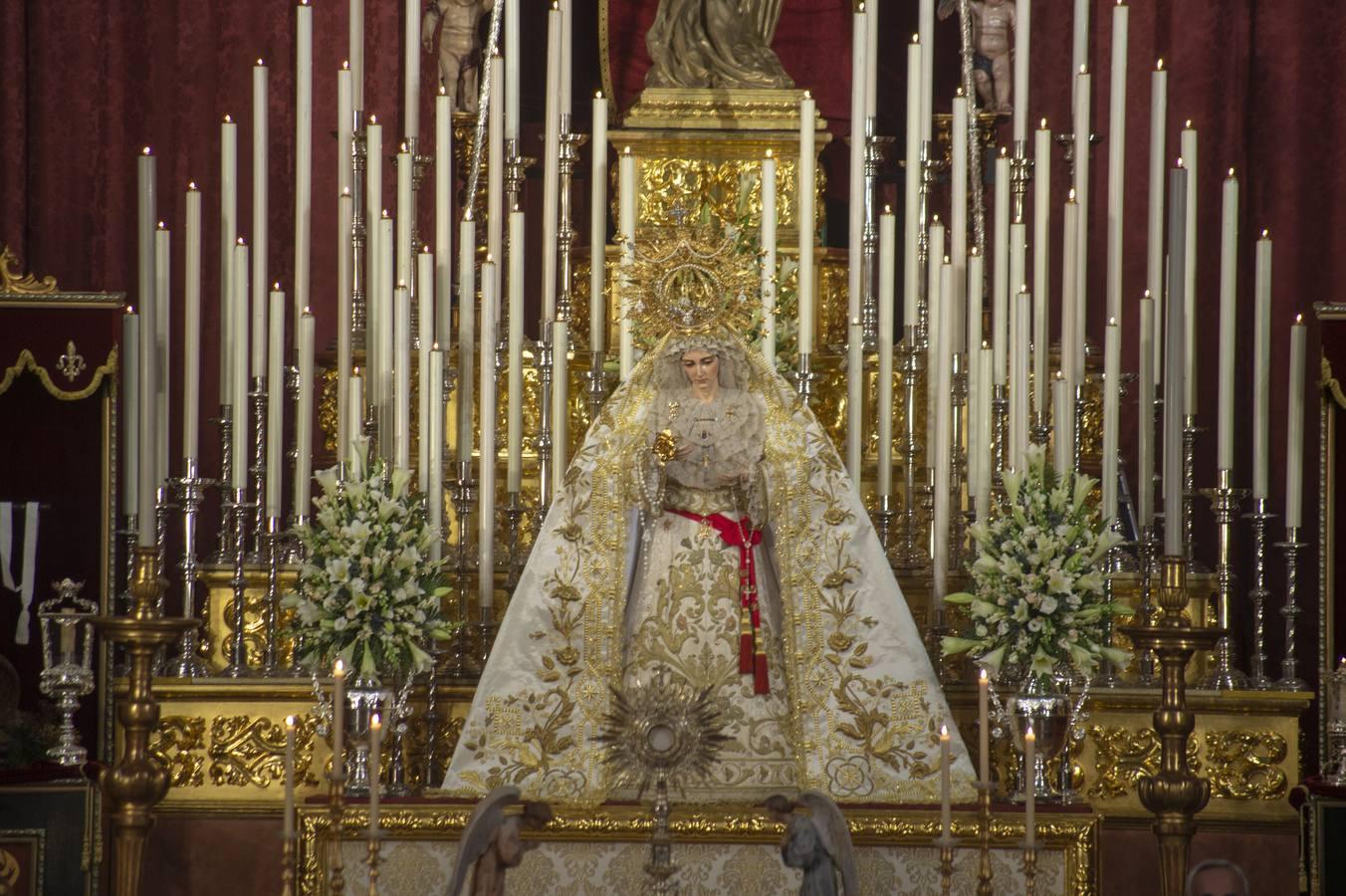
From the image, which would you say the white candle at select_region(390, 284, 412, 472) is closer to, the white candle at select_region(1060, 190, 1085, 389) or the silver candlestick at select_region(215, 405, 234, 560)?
the silver candlestick at select_region(215, 405, 234, 560)

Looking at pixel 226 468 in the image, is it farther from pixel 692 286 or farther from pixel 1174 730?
pixel 1174 730

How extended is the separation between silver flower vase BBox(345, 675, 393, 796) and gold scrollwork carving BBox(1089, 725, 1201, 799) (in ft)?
6.34

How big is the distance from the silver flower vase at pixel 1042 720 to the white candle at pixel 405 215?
6.94 ft

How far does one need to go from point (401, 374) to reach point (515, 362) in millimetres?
320

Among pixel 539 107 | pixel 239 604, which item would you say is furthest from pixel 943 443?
pixel 539 107

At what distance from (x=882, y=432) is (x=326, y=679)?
1682 mm

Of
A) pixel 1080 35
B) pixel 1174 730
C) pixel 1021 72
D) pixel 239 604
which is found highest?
pixel 1080 35

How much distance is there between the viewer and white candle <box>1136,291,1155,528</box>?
5.98m

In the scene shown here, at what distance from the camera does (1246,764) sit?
6109 mm

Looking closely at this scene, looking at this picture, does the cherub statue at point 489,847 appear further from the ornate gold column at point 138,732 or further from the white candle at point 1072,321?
the white candle at point 1072,321

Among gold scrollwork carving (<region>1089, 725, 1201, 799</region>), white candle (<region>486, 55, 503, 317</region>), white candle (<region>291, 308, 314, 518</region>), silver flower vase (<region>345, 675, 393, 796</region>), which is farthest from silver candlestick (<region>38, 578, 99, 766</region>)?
gold scrollwork carving (<region>1089, 725, 1201, 799</region>)

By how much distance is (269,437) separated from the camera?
20.7 feet

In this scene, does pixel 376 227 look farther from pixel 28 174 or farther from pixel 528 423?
pixel 28 174

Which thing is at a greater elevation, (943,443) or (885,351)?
(885,351)
